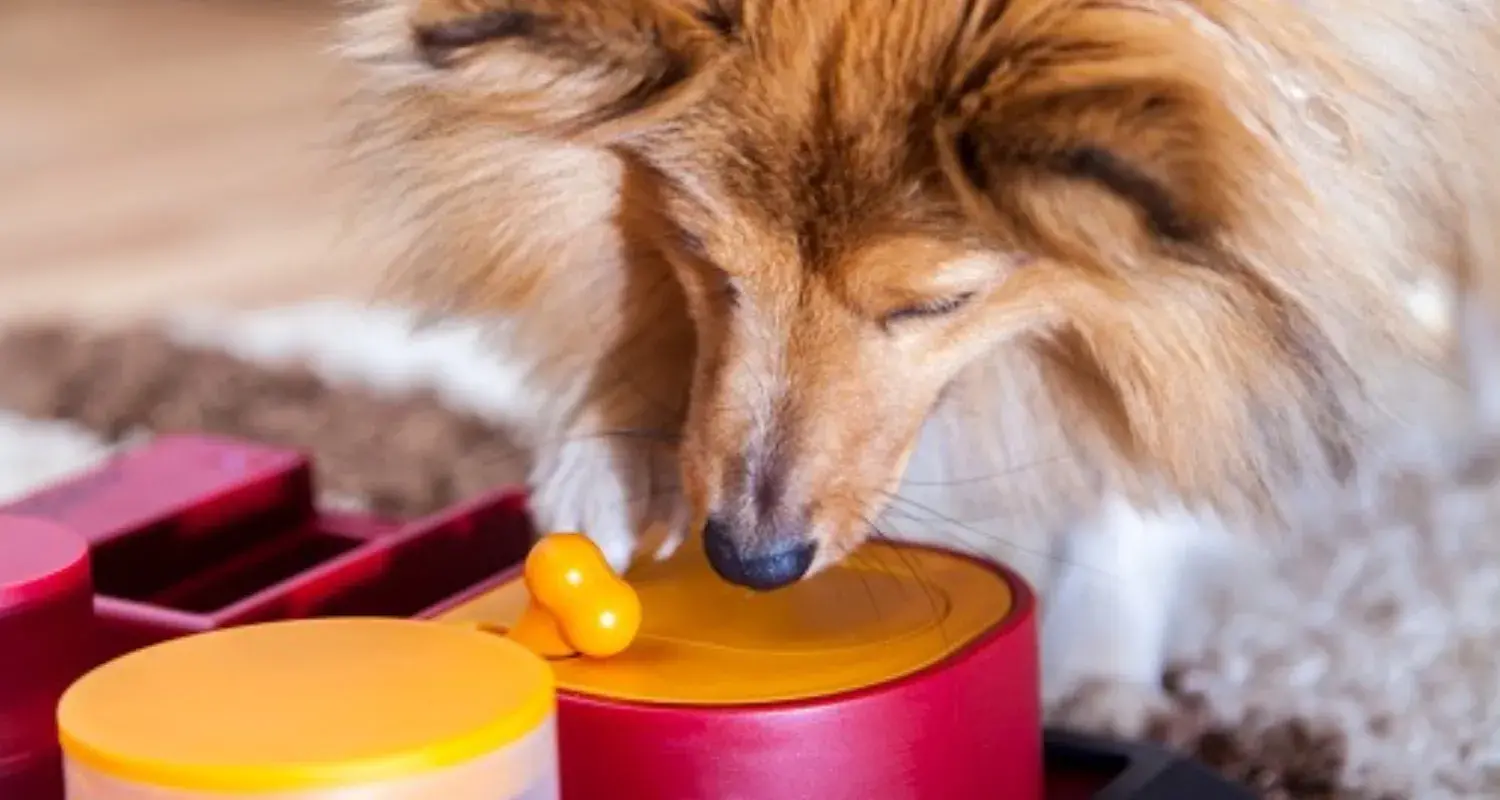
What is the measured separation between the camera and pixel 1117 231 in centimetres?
107

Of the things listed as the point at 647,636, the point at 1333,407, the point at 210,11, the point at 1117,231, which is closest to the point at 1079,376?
the point at 1333,407

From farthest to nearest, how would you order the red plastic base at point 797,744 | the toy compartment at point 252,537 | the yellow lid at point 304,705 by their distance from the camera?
the toy compartment at point 252,537
the red plastic base at point 797,744
the yellow lid at point 304,705

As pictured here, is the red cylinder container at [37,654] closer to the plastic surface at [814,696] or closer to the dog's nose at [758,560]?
the plastic surface at [814,696]

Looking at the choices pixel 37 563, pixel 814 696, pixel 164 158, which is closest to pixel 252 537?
pixel 37 563

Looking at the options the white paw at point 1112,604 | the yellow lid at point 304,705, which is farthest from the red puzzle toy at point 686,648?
the white paw at point 1112,604

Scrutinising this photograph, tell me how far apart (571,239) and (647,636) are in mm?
331

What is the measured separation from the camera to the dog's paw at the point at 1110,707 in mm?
1399

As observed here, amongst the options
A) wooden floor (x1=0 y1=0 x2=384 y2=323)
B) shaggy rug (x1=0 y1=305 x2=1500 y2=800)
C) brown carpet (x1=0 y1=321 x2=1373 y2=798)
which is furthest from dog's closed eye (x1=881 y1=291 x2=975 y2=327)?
brown carpet (x1=0 y1=321 x2=1373 y2=798)

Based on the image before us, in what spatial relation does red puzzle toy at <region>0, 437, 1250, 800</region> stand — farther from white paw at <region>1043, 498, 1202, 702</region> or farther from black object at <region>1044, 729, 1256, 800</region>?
white paw at <region>1043, 498, 1202, 702</region>

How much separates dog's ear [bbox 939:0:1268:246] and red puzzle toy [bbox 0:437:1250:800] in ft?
0.82

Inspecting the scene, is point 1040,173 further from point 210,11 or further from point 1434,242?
point 210,11

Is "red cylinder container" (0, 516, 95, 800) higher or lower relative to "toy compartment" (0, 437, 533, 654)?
higher

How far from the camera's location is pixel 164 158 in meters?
3.64

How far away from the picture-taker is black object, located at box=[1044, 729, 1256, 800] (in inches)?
47.0
